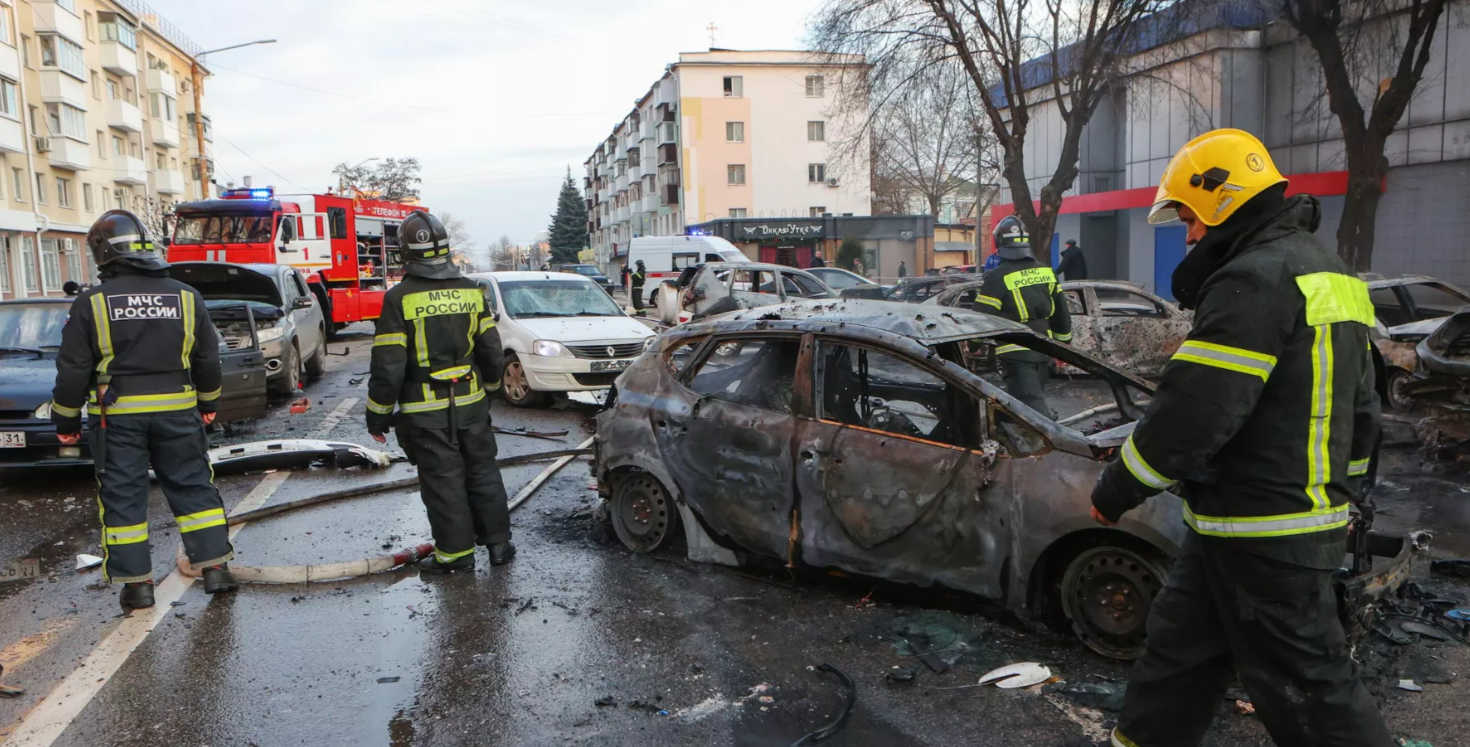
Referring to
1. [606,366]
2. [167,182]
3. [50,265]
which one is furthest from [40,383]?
[167,182]

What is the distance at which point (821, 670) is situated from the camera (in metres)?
4.27

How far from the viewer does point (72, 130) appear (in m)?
46.5

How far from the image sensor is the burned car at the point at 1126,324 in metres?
12.2

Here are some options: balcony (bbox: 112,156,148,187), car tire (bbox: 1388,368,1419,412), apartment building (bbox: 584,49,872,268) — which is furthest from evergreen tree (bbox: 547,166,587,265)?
car tire (bbox: 1388,368,1419,412)

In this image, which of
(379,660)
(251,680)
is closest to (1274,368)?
(379,660)

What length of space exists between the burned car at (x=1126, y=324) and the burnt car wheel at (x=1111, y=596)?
8.36m

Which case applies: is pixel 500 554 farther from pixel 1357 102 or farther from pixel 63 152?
pixel 63 152

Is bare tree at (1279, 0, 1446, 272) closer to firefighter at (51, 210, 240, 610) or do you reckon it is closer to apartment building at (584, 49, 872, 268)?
firefighter at (51, 210, 240, 610)

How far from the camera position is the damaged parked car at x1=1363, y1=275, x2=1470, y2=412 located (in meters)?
9.88

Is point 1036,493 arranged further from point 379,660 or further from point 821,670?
point 379,660

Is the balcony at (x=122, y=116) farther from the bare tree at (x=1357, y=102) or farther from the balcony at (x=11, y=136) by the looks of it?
the bare tree at (x=1357, y=102)

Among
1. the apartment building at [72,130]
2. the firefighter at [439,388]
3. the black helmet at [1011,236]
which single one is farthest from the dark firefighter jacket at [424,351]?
the apartment building at [72,130]

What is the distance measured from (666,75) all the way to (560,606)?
63821 millimetres

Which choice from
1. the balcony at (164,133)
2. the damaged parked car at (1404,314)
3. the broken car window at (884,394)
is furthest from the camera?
the balcony at (164,133)
